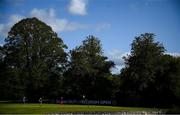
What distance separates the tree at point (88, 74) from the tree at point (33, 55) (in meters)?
2.81

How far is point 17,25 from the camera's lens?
8406 cm

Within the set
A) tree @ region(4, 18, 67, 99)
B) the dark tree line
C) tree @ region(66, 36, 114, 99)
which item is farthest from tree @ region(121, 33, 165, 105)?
tree @ region(4, 18, 67, 99)

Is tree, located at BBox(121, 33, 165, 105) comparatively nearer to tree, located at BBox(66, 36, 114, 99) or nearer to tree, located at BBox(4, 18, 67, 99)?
tree, located at BBox(66, 36, 114, 99)

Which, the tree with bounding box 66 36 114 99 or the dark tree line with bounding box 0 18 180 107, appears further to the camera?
the tree with bounding box 66 36 114 99

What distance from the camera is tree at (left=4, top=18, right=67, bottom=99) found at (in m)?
81.3

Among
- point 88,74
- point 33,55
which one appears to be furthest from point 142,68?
point 33,55

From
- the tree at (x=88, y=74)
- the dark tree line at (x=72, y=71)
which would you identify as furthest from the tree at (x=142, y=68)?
the tree at (x=88, y=74)

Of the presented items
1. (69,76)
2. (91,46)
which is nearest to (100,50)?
(91,46)

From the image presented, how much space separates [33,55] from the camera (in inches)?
3273

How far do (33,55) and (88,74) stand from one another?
11452 mm

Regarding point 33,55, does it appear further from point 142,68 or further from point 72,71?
point 142,68

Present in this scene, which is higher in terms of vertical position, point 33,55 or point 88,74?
point 33,55

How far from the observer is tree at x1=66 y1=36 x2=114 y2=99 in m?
85.8

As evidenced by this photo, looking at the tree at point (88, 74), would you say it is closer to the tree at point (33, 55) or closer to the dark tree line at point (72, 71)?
the dark tree line at point (72, 71)
